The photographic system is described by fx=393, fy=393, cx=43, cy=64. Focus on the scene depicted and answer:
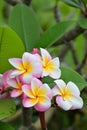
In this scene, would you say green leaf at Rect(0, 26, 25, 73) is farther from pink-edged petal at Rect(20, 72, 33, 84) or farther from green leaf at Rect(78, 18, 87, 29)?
green leaf at Rect(78, 18, 87, 29)

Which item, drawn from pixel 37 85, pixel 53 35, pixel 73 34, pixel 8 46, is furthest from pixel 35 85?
pixel 73 34

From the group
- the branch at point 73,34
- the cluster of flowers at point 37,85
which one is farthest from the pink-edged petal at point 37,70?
the branch at point 73,34

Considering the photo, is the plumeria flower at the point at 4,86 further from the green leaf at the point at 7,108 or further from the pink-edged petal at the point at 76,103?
the pink-edged petal at the point at 76,103

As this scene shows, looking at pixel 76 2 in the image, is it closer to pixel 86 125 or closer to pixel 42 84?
pixel 42 84

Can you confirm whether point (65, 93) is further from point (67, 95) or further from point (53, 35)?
point (53, 35)

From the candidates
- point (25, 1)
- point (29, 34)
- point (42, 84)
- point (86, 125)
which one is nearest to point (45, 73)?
point (42, 84)
